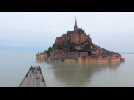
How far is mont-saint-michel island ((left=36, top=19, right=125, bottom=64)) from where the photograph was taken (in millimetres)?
3236

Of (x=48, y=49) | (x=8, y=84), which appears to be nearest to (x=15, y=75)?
(x=8, y=84)

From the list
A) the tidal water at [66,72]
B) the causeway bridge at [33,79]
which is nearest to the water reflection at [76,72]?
the tidal water at [66,72]

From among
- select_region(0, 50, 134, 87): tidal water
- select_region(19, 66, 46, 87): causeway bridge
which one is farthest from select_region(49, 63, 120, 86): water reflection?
select_region(19, 66, 46, 87): causeway bridge

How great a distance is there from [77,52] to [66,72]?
0.62ft

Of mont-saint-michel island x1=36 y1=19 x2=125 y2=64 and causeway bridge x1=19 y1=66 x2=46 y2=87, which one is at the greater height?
mont-saint-michel island x1=36 y1=19 x2=125 y2=64

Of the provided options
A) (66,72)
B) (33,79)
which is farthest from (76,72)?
(33,79)

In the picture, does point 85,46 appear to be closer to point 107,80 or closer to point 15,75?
point 107,80

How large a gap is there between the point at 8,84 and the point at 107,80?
31.2 inches

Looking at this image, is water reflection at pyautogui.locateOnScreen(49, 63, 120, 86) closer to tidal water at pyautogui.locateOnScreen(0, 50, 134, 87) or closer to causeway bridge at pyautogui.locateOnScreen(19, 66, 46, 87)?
tidal water at pyautogui.locateOnScreen(0, 50, 134, 87)
